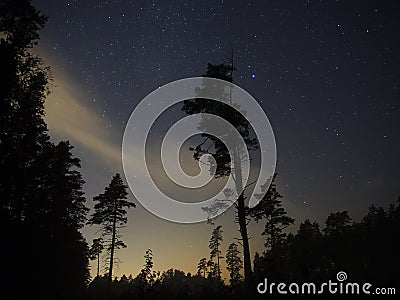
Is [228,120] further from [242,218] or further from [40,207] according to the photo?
[40,207]

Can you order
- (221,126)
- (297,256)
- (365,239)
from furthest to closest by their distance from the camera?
(297,256) → (365,239) → (221,126)

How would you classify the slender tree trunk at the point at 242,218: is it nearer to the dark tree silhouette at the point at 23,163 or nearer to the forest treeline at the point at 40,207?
the forest treeline at the point at 40,207

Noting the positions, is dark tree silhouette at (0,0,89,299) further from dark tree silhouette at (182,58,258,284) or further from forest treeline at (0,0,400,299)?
dark tree silhouette at (182,58,258,284)

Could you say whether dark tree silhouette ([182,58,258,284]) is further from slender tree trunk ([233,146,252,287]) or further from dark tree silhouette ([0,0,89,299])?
dark tree silhouette ([0,0,89,299])

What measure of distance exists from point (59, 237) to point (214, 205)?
43.9 ft

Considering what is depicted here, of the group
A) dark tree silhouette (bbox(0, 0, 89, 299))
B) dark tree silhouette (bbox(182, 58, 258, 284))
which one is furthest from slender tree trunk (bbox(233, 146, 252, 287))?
dark tree silhouette (bbox(0, 0, 89, 299))

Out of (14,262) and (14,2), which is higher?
(14,2)

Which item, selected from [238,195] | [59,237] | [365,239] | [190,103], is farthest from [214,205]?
[365,239]

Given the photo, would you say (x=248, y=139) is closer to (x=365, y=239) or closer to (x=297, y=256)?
(x=365, y=239)

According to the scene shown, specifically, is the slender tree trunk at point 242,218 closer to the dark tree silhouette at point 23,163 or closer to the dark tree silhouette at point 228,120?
the dark tree silhouette at point 228,120

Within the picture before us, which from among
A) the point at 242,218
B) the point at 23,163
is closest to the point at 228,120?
the point at 242,218

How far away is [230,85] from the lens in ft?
57.1

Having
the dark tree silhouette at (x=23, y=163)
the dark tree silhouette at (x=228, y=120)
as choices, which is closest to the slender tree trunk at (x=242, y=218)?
the dark tree silhouette at (x=228, y=120)

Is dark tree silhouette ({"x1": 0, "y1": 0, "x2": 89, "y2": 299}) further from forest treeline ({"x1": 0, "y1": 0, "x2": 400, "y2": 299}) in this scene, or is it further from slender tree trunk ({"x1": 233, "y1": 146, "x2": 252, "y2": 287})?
slender tree trunk ({"x1": 233, "y1": 146, "x2": 252, "y2": 287})
